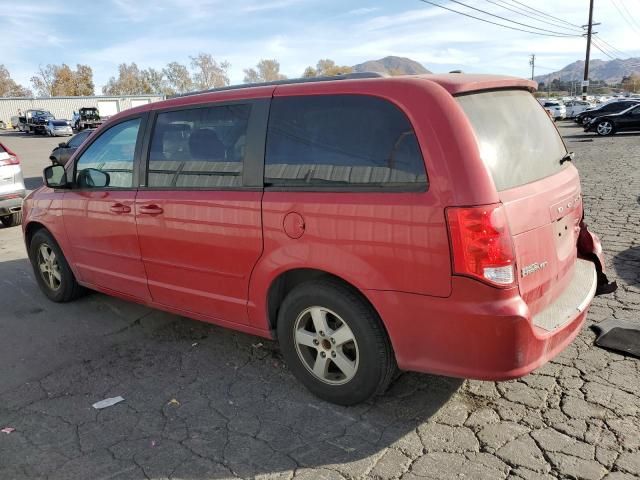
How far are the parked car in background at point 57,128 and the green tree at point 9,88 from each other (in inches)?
3203

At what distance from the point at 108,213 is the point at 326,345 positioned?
7.16ft

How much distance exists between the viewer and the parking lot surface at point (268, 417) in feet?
8.75

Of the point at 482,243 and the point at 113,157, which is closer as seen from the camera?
the point at 482,243

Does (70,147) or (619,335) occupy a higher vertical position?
(70,147)

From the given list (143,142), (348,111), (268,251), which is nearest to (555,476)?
(268,251)

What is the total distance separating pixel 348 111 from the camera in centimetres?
289

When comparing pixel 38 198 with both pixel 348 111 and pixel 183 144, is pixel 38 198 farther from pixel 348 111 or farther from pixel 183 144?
pixel 348 111

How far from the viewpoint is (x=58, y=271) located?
5148mm

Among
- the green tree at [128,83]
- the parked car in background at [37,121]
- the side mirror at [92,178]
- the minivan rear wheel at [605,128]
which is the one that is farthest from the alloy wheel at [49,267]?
the green tree at [128,83]

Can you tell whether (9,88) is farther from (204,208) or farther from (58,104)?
(204,208)

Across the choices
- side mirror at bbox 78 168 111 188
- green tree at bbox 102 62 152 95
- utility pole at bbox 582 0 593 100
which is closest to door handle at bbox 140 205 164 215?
side mirror at bbox 78 168 111 188

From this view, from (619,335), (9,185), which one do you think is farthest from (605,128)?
(9,185)

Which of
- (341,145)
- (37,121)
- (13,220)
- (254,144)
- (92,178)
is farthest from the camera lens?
(37,121)

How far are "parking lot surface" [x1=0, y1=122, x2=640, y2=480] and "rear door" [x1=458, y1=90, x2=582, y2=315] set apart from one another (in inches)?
27.8
